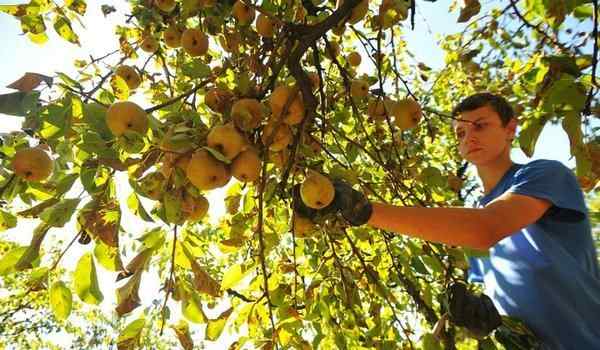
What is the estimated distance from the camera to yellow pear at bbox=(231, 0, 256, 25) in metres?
1.97

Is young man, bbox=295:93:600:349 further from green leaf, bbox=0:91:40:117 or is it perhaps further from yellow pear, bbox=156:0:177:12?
yellow pear, bbox=156:0:177:12

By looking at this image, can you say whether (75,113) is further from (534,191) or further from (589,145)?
(534,191)

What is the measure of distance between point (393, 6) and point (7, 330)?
1730 centimetres

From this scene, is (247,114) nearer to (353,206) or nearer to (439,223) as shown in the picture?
(353,206)

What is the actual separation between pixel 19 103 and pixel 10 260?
1.58 feet

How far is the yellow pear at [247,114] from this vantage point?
1.25m

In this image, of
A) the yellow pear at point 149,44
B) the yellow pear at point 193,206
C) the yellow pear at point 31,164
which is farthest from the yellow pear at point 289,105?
the yellow pear at point 149,44

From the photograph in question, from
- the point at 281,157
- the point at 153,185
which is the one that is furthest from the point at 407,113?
the point at 153,185

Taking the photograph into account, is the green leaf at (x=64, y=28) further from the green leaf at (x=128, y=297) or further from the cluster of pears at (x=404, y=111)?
the cluster of pears at (x=404, y=111)

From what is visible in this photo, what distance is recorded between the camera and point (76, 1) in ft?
7.11

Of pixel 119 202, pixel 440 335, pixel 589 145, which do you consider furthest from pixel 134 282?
pixel 589 145

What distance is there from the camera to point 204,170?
1.13 metres

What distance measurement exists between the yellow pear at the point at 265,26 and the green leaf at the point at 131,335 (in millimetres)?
1397

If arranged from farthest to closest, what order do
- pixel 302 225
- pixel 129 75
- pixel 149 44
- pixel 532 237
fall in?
1. pixel 149 44
2. pixel 129 75
3. pixel 532 237
4. pixel 302 225
